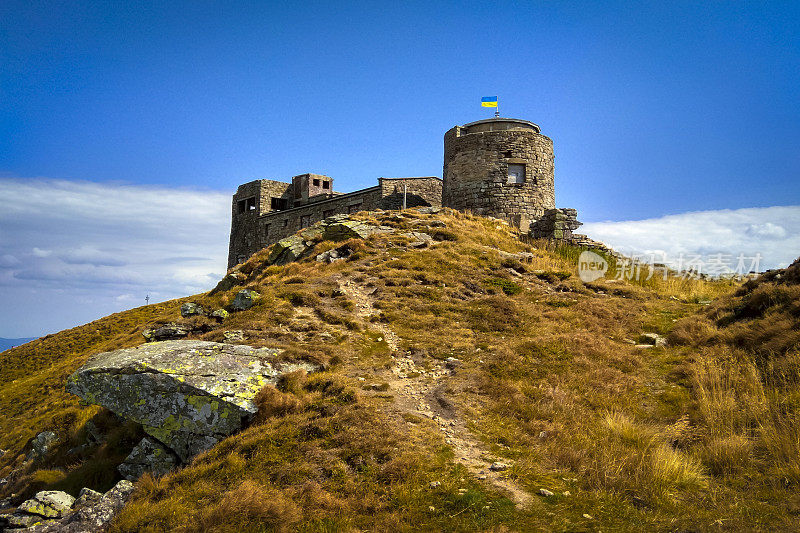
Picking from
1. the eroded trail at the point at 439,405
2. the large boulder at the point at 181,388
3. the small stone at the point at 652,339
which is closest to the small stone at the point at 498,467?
the eroded trail at the point at 439,405

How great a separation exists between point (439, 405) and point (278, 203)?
136ft

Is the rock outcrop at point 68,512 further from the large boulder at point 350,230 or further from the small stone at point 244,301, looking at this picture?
the large boulder at point 350,230

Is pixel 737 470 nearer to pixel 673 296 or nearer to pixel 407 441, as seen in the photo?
pixel 407 441

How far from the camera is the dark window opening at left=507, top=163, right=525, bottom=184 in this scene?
30.1 m

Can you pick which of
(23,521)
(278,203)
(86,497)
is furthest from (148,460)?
(278,203)

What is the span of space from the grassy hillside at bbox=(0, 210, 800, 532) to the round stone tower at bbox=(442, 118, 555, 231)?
529 inches

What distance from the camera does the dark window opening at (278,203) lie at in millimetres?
47084

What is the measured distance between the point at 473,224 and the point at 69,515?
22516 mm

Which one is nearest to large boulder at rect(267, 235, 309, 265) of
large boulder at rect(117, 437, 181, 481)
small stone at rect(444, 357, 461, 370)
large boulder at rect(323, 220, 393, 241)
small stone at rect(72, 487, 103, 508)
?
large boulder at rect(323, 220, 393, 241)

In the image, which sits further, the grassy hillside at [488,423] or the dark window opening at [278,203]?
the dark window opening at [278,203]

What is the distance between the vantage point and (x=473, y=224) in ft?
88.3

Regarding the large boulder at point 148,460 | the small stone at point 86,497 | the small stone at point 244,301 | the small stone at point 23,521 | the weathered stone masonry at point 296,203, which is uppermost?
the weathered stone masonry at point 296,203

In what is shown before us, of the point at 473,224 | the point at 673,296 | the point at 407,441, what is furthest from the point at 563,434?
the point at 473,224

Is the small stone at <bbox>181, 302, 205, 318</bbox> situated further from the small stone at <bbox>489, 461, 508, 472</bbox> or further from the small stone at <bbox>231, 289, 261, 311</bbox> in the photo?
the small stone at <bbox>489, 461, 508, 472</bbox>
